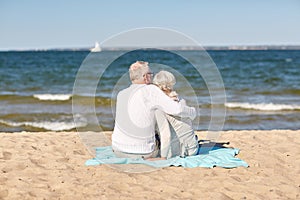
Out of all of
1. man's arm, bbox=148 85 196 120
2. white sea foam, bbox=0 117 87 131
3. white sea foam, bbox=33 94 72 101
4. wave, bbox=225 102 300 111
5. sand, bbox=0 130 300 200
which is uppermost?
man's arm, bbox=148 85 196 120

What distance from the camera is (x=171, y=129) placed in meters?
5.59

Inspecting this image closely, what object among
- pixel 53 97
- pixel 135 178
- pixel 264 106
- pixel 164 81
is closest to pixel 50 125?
pixel 53 97

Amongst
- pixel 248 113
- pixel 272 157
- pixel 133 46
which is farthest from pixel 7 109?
pixel 272 157

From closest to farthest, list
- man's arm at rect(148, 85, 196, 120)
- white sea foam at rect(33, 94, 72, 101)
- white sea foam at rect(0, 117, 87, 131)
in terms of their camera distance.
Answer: man's arm at rect(148, 85, 196, 120) < white sea foam at rect(0, 117, 87, 131) < white sea foam at rect(33, 94, 72, 101)

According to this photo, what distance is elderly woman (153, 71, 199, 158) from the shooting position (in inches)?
214

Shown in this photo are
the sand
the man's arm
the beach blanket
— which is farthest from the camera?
the beach blanket

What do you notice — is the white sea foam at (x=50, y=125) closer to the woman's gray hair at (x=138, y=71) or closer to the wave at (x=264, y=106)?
the wave at (x=264, y=106)

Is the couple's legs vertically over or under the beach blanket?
over

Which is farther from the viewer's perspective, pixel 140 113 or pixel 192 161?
pixel 192 161

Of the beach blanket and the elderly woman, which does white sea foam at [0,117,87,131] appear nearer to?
the beach blanket

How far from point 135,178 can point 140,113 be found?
830 millimetres

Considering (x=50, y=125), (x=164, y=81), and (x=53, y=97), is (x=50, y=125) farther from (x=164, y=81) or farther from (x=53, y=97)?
(x=164, y=81)

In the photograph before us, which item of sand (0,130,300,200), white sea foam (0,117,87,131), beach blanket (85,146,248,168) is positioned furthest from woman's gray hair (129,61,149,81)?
white sea foam (0,117,87,131)

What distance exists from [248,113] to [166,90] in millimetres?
8986
